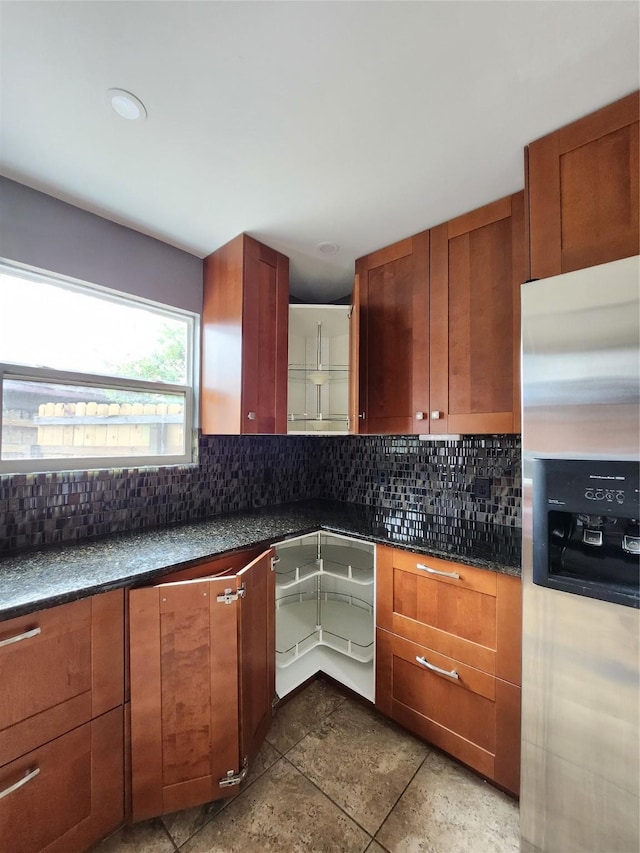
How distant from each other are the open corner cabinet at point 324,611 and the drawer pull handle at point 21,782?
1.03 metres

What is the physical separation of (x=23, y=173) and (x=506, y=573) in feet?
7.91

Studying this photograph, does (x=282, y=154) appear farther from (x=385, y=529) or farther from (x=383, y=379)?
(x=385, y=529)

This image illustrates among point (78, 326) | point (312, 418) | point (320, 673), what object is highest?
point (78, 326)

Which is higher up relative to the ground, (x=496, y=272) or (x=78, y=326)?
(x=496, y=272)

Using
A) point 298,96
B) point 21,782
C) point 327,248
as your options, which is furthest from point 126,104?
point 21,782

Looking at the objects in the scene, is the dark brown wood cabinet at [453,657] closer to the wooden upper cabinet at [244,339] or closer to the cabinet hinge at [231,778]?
the cabinet hinge at [231,778]

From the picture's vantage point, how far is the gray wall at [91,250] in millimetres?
1387

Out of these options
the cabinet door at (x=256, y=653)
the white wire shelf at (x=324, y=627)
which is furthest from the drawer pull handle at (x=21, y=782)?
the white wire shelf at (x=324, y=627)

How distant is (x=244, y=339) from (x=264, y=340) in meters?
0.12

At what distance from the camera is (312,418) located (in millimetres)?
2154

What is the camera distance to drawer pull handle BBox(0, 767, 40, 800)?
2.95 feet

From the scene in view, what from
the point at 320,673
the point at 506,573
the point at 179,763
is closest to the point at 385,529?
the point at 506,573

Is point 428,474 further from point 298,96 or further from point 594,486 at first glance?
point 298,96

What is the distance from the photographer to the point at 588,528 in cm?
97
